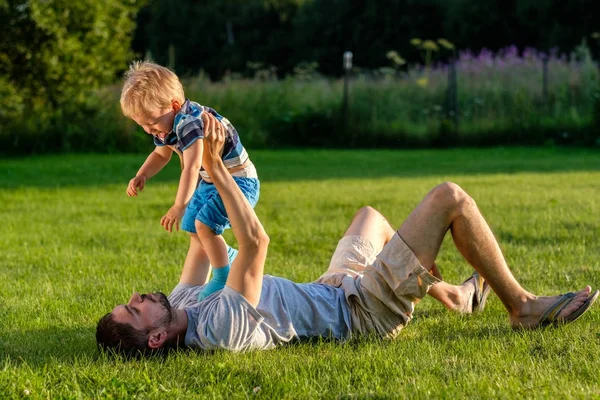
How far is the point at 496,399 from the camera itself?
11.4ft

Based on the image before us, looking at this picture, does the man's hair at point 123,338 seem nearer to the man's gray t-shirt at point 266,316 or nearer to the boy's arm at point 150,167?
the man's gray t-shirt at point 266,316

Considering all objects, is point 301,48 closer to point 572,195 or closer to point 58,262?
point 572,195

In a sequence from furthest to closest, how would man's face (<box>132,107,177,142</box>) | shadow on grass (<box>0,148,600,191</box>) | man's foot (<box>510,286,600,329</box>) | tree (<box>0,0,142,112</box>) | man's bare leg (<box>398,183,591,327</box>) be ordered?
tree (<box>0,0,142,112</box>) < shadow on grass (<box>0,148,600,191</box>) < man's face (<box>132,107,177,142</box>) < man's foot (<box>510,286,600,329</box>) < man's bare leg (<box>398,183,591,327</box>)

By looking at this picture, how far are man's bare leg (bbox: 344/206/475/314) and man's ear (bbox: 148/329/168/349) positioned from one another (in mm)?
1459

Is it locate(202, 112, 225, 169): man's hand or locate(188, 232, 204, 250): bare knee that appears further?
locate(188, 232, 204, 250): bare knee

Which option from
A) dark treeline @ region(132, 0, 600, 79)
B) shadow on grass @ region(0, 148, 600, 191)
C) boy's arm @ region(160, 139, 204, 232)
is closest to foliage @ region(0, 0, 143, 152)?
shadow on grass @ region(0, 148, 600, 191)

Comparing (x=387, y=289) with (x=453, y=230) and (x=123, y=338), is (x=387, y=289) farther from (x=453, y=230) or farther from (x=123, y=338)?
(x=123, y=338)

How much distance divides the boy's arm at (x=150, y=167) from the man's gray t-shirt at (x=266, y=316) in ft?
2.72

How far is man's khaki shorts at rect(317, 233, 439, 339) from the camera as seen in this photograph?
4.35 m

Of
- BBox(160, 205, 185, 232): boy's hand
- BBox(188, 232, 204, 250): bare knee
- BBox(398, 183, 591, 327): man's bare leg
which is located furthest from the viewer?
BBox(188, 232, 204, 250): bare knee

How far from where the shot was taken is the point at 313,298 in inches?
179

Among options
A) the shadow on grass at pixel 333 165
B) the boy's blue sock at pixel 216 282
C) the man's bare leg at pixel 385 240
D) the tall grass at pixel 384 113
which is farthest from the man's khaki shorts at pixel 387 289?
the tall grass at pixel 384 113

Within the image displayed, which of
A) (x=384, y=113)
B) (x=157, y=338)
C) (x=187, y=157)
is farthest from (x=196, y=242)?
(x=384, y=113)

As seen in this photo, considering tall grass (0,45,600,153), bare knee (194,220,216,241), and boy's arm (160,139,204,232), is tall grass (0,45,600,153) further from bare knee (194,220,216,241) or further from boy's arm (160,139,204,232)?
boy's arm (160,139,204,232)
